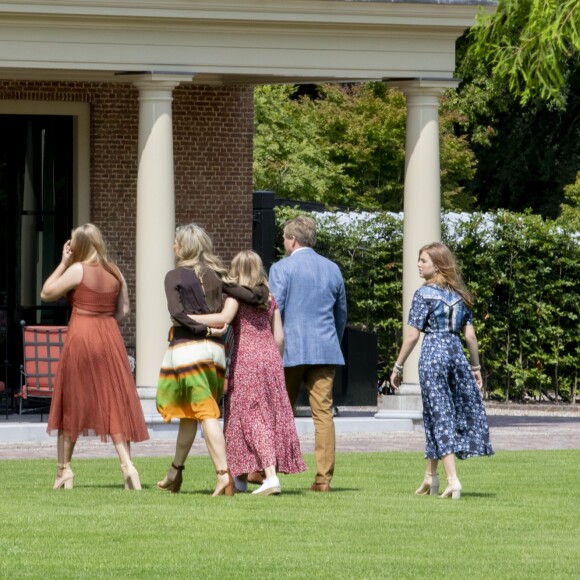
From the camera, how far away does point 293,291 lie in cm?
1109

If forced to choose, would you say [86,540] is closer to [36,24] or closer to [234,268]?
[234,268]

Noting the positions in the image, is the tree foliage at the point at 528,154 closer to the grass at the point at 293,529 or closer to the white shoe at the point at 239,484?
the grass at the point at 293,529

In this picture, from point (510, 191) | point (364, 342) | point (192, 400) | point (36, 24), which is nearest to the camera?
point (192, 400)

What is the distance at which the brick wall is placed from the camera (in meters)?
19.5

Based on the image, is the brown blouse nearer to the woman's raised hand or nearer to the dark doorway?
the woman's raised hand

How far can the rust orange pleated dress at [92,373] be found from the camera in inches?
422

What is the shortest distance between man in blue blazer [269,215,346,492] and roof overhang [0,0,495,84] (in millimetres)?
Answer: 5778

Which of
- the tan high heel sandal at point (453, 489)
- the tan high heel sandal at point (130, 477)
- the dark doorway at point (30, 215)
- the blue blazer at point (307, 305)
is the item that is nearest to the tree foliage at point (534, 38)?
the blue blazer at point (307, 305)

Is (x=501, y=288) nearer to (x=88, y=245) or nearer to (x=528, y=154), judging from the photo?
(x=88, y=245)

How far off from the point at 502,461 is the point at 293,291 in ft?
11.4

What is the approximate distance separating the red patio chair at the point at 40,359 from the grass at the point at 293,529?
3691mm

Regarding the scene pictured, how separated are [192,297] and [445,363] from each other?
1.68 metres

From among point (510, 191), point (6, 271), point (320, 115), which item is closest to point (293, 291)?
point (6, 271)

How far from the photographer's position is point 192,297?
10312 millimetres
